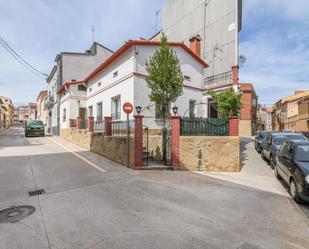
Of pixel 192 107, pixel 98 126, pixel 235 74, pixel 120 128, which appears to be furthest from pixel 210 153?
pixel 235 74

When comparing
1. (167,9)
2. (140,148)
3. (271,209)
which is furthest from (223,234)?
(167,9)

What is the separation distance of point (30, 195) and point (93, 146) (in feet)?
A: 26.1

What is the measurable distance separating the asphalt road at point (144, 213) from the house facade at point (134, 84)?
4.49m

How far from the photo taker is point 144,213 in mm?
4777

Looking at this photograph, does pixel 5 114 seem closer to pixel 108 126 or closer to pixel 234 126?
pixel 108 126

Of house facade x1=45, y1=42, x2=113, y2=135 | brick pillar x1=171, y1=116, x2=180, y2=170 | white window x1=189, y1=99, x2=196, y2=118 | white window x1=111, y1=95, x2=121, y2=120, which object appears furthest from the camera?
house facade x1=45, y1=42, x2=113, y2=135

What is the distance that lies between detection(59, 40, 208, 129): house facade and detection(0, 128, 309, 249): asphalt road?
4.49 m

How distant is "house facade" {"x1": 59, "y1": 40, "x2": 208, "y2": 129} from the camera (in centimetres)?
1295

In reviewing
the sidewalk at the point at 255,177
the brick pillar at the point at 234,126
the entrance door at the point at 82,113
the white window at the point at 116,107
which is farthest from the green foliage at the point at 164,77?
the entrance door at the point at 82,113

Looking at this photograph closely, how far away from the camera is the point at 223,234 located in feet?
13.2

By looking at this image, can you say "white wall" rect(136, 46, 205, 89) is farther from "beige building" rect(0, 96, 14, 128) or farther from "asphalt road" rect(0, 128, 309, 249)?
"beige building" rect(0, 96, 14, 128)

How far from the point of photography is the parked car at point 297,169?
5.66 metres

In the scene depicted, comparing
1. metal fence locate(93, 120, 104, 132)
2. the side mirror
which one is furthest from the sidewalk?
metal fence locate(93, 120, 104, 132)

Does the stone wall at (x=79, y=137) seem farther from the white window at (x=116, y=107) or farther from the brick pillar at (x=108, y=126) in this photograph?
the brick pillar at (x=108, y=126)
